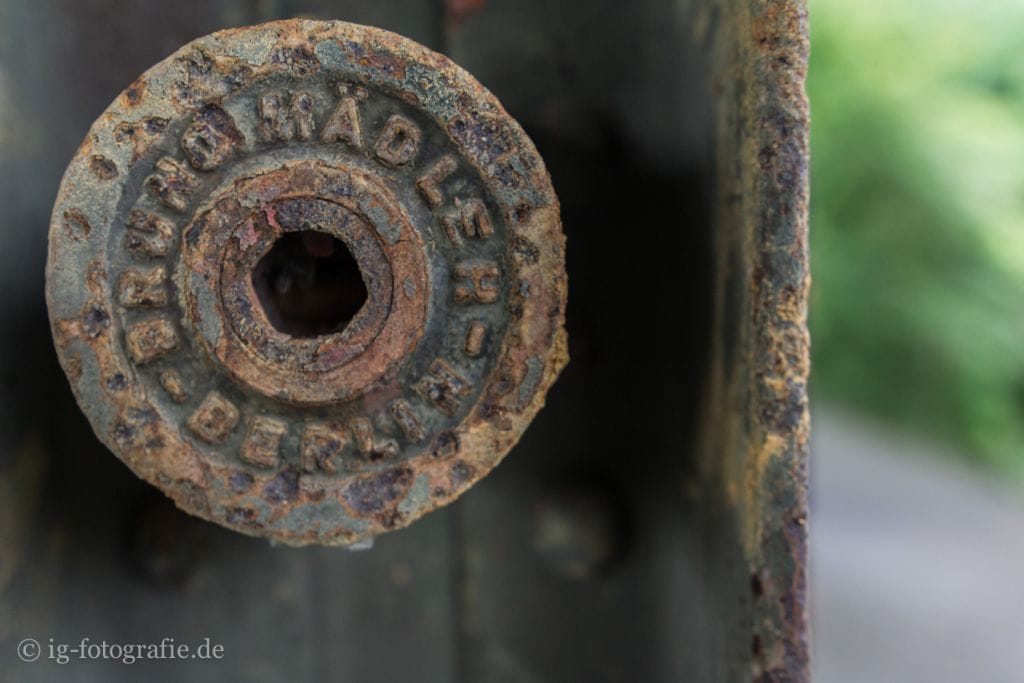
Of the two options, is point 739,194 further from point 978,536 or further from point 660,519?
point 978,536

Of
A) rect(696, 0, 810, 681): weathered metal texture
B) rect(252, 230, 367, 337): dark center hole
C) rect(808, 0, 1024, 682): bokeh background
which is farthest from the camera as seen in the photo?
rect(808, 0, 1024, 682): bokeh background

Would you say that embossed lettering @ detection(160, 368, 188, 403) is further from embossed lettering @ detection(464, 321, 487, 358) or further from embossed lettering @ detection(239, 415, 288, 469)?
embossed lettering @ detection(464, 321, 487, 358)

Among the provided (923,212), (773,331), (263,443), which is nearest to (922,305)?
(923,212)

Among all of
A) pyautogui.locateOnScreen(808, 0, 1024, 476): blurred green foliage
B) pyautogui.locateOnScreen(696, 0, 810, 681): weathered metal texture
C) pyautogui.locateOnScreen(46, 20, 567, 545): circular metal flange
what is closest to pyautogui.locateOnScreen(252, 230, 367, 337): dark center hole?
pyautogui.locateOnScreen(46, 20, 567, 545): circular metal flange

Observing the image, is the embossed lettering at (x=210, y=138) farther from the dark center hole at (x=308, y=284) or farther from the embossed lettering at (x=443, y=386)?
the embossed lettering at (x=443, y=386)

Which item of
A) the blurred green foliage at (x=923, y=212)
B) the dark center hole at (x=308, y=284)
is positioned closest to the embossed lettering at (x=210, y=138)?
the dark center hole at (x=308, y=284)
